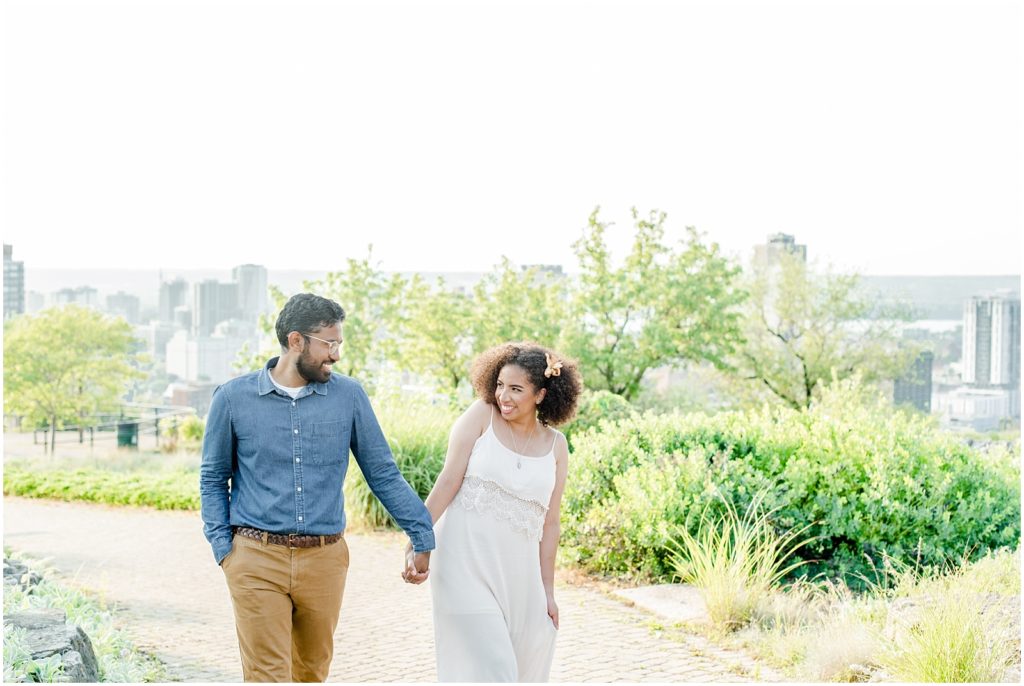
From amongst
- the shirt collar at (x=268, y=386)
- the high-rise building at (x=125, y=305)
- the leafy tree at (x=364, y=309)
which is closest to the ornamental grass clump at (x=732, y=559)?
the shirt collar at (x=268, y=386)

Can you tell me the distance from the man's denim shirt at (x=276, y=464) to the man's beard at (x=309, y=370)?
0.04m

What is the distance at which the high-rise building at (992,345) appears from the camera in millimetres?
22453

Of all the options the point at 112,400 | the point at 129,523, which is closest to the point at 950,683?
the point at 129,523

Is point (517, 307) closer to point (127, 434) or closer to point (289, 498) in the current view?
point (127, 434)

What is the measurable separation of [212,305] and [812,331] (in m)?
12.9

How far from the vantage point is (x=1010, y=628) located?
17.4 feet

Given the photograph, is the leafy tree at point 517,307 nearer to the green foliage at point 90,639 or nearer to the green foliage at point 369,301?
the green foliage at point 369,301

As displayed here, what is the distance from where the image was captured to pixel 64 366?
64.7 ft

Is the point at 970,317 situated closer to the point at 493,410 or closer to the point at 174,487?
the point at 174,487

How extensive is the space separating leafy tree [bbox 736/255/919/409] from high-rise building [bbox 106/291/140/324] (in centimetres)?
1274

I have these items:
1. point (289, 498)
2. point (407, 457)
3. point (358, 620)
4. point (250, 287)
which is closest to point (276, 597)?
point (289, 498)

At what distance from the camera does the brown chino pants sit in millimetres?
3643

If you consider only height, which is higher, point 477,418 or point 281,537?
point 477,418

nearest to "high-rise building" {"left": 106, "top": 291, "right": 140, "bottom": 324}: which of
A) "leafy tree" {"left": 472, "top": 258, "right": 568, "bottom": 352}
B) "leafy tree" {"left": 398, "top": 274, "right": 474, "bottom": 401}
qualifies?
"leafy tree" {"left": 398, "top": 274, "right": 474, "bottom": 401}
